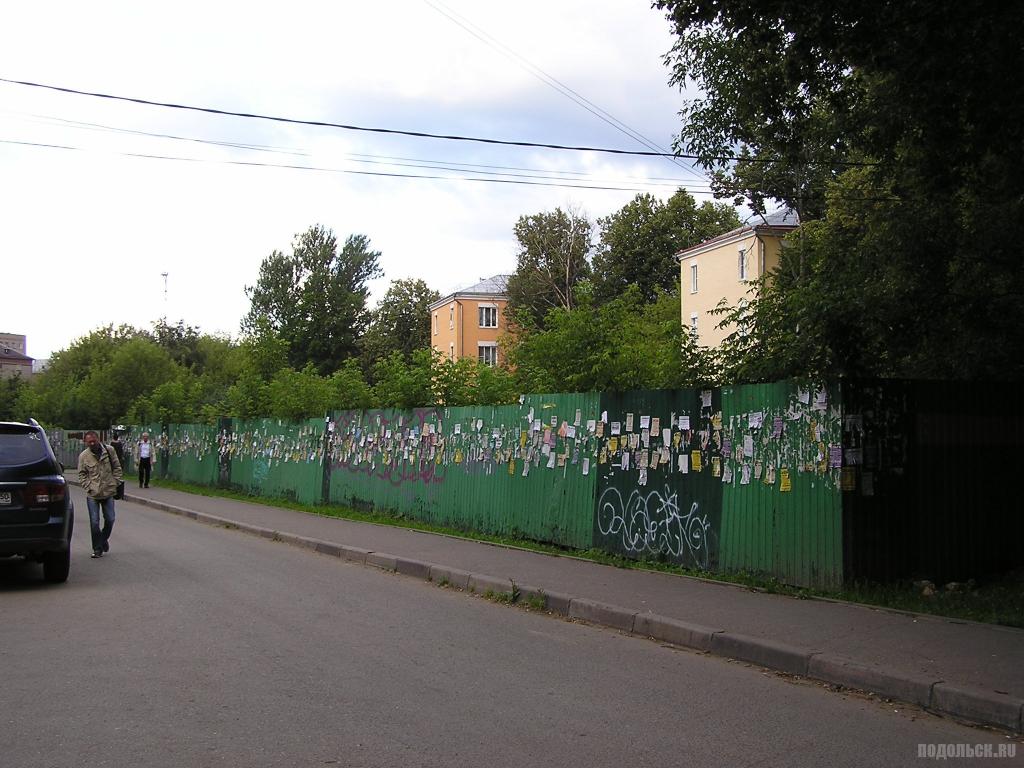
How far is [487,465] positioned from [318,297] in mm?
62958

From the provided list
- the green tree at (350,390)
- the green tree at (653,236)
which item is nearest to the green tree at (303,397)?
the green tree at (350,390)

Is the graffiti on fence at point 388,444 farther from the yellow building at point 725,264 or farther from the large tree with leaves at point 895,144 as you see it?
the yellow building at point 725,264

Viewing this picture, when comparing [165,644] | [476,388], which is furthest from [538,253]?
[165,644]

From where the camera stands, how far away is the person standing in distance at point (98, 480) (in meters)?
12.6

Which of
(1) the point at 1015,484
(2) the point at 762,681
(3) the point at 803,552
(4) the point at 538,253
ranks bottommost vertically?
(2) the point at 762,681

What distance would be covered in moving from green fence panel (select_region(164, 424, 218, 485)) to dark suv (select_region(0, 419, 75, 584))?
21.7m

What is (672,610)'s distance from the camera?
8.68m

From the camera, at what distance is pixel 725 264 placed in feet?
142

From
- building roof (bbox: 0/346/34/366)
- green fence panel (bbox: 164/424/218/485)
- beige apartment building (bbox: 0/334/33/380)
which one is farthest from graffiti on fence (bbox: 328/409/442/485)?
building roof (bbox: 0/346/34/366)

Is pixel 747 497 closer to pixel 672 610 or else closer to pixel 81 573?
pixel 672 610

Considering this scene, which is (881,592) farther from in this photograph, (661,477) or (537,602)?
(537,602)

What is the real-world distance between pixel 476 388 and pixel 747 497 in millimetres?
8477

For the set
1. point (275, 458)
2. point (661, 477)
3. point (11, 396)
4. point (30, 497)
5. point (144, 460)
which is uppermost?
point (11, 396)

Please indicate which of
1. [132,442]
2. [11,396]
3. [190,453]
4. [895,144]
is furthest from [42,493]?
[11,396]
